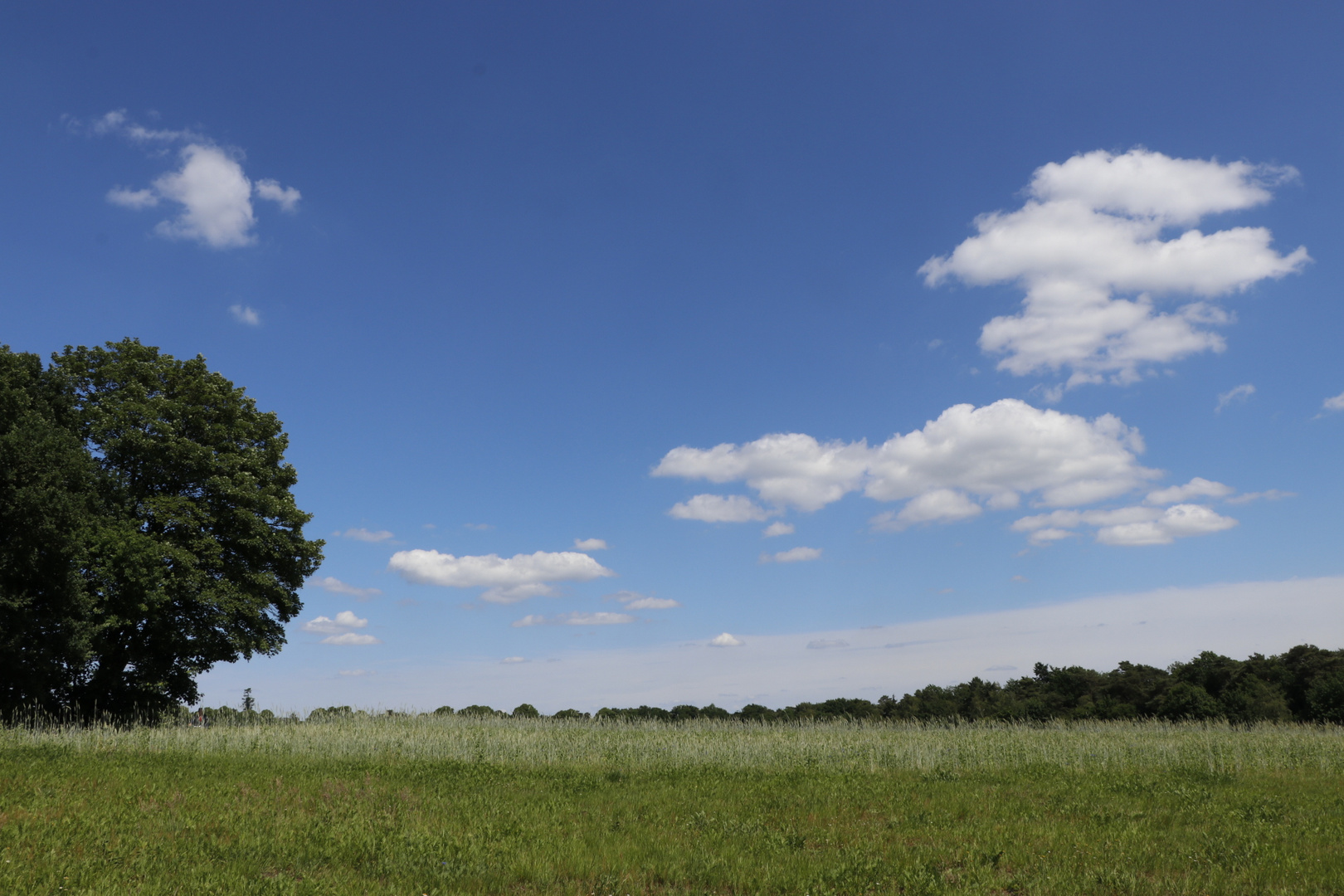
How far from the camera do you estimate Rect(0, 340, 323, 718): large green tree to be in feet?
79.2

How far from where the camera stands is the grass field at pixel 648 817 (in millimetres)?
9328

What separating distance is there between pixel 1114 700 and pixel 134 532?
2213 inches

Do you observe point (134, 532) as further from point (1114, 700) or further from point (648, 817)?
point (1114, 700)

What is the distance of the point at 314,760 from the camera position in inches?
757

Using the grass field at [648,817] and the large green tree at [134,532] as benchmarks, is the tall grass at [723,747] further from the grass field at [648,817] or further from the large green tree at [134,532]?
the large green tree at [134,532]

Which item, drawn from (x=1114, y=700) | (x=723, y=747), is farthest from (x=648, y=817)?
(x=1114, y=700)

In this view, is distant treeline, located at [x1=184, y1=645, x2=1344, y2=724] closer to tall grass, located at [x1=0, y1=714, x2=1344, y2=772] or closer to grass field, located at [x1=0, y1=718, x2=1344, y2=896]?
tall grass, located at [x1=0, y1=714, x2=1344, y2=772]

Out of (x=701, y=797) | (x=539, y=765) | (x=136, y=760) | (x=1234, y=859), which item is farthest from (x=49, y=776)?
(x=1234, y=859)

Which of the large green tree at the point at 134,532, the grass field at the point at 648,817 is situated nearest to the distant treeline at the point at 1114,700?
the large green tree at the point at 134,532

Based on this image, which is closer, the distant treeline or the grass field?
the grass field

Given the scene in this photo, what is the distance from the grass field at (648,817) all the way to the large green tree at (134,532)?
18.6ft

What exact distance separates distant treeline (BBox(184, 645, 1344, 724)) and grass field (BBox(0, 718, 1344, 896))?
47.3 feet

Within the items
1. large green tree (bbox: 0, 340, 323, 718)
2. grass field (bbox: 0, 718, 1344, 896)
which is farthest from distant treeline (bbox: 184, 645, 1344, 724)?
grass field (bbox: 0, 718, 1344, 896)

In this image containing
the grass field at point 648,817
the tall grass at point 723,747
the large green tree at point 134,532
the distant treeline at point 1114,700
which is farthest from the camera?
the distant treeline at point 1114,700
